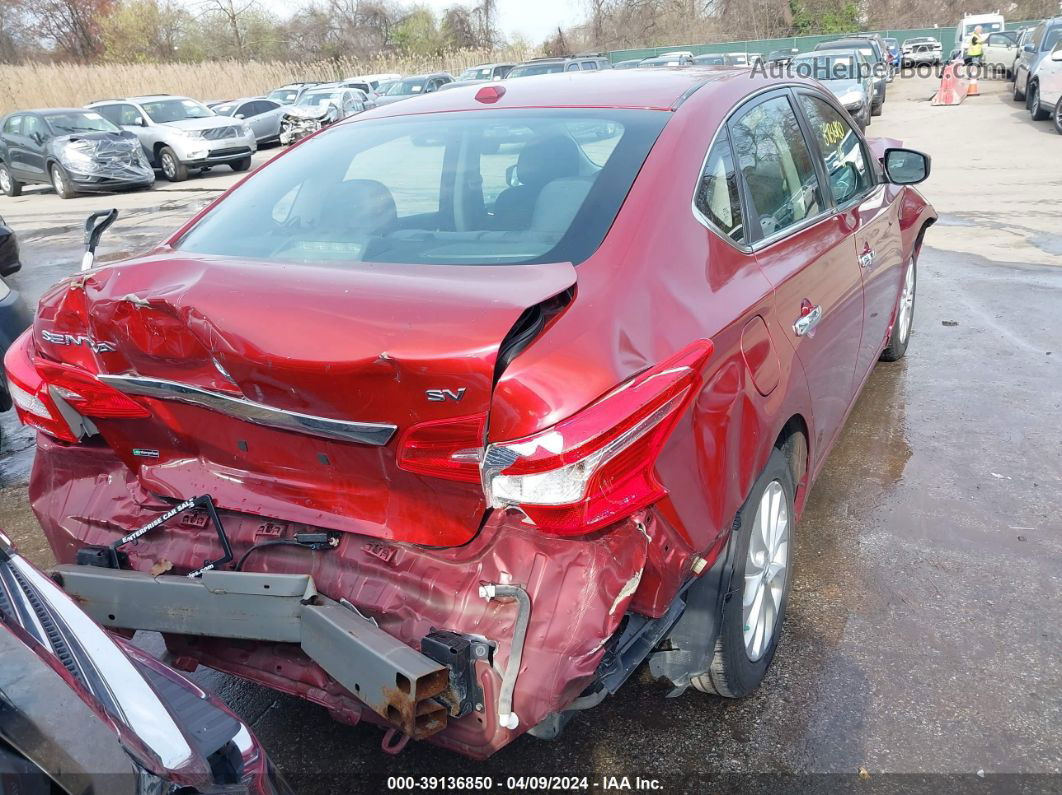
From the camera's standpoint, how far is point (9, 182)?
19.1m

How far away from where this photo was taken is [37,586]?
1707 mm

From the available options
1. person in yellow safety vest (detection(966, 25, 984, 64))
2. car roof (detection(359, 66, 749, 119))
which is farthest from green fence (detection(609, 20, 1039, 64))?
car roof (detection(359, 66, 749, 119))

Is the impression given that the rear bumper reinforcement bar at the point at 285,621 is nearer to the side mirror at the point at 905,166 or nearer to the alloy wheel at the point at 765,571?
the alloy wheel at the point at 765,571

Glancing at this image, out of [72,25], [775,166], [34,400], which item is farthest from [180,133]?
[72,25]

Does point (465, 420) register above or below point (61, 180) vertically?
above

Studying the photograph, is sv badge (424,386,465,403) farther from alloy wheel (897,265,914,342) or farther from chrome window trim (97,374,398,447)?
alloy wheel (897,265,914,342)

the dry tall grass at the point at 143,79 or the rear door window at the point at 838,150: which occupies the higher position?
the dry tall grass at the point at 143,79

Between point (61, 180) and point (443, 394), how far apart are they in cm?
1834

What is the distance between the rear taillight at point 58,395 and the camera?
7.75ft

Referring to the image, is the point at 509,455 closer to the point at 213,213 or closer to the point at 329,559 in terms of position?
the point at 329,559

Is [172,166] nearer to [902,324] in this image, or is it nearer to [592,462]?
[902,324]

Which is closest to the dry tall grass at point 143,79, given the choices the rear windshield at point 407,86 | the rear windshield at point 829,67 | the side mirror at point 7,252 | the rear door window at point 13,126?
the rear door window at point 13,126

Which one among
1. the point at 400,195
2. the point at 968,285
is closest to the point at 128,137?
the point at 968,285

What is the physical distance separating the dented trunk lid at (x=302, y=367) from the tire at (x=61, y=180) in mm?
17070
